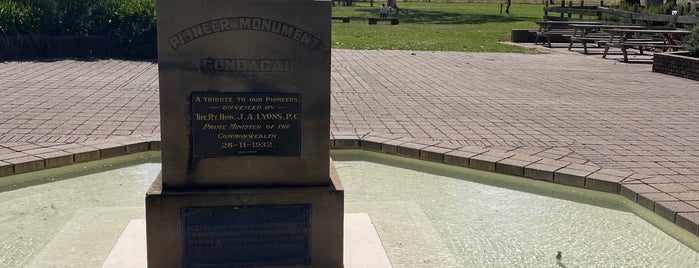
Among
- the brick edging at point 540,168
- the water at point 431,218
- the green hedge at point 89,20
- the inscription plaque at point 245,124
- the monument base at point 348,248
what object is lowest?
the water at point 431,218

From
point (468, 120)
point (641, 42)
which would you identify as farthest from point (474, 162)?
point (641, 42)

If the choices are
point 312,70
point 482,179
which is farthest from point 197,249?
point 482,179

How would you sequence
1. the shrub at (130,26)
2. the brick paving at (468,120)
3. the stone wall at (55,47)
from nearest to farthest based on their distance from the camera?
the brick paving at (468,120), the stone wall at (55,47), the shrub at (130,26)

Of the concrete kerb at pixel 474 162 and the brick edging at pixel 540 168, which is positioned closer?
the brick edging at pixel 540 168

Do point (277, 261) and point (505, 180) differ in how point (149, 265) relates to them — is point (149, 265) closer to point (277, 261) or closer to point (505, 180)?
point (277, 261)

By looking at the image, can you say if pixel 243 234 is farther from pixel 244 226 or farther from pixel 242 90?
pixel 242 90

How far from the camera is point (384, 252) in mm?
4230

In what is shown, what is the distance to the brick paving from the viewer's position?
6141 mm

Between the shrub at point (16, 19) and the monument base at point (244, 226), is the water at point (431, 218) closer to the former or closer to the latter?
the monument base at point (244, 226)

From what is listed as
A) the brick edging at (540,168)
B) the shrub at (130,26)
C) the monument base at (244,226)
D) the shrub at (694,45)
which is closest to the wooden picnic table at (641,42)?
the shrub at (694,45)

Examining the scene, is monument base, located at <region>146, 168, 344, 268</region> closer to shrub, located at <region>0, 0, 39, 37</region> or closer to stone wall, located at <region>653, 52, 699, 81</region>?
stone wall, located at <region>653, 52, 699, 81</region>

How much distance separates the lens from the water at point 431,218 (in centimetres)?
433

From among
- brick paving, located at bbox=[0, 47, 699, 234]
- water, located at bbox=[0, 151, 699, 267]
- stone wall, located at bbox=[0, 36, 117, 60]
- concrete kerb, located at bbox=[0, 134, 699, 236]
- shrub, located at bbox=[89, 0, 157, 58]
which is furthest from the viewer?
shrub, located at bbox=[89, 0, 157, 58]

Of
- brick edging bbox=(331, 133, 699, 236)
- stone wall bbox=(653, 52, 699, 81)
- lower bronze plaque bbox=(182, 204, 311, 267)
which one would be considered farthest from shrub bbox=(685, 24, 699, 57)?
lower bronze plaque bbox=(182, 204, 311, 267)
